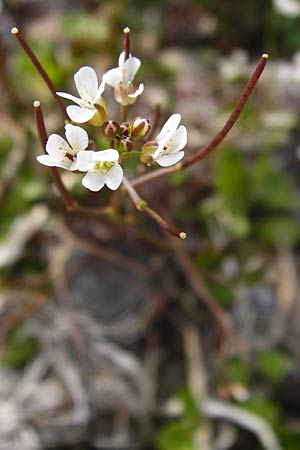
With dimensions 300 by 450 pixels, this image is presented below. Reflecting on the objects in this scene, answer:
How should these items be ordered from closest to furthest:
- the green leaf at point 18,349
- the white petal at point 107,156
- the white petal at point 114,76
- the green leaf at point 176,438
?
the white petal at point 107,156, the white petal at point 114,76, the green leaf at point 176,438, the green leaf at point 18,349

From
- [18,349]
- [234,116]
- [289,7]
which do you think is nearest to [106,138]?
[234,116]

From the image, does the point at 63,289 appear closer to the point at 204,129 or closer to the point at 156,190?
the point at 156,190

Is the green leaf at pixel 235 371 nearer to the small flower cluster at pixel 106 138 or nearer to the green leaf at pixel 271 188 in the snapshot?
the green leaf at pixel 271 188

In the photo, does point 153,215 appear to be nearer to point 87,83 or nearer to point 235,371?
point 87,83

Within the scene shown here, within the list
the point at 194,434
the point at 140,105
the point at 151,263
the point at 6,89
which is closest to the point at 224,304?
the point at 151,263

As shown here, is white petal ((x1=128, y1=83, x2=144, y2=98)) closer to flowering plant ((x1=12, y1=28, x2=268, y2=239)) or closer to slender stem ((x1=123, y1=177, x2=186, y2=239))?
flowering plant ((x1=12, y1=28, x2=268, y2=239))

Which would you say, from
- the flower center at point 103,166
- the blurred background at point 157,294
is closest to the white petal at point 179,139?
the flower center at point 103,166

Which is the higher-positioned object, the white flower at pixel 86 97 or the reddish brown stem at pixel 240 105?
the white flower at pixel 86 97
